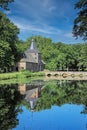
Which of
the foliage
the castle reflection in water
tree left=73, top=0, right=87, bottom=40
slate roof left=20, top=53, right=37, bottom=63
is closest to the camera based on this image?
tree left=73, top=0, right=87, bottom=40

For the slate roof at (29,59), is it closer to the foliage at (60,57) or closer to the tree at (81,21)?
the foliage at (60,57)

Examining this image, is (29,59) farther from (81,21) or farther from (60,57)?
(81,21)

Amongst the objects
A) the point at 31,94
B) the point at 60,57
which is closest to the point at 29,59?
the point at 60,57

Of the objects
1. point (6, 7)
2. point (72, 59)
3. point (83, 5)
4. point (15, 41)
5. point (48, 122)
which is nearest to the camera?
point (48, 122)

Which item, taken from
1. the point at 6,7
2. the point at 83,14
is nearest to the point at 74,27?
the point at 83,14

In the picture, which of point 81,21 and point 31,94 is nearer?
point 81,21

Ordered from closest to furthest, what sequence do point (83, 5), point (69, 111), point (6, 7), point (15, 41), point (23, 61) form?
1. point (83, 5)
2. point (69, 111)
3. point (6, 7)
4. point (15, 41)
5. point (23, 61)

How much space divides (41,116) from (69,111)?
3.14m

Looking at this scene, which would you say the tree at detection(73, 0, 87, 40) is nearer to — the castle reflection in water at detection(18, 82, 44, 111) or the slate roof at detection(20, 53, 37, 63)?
the castle reflection in water at detection(18, 82, 44, 111)

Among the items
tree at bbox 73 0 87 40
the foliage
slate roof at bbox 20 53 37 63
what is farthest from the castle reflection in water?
the foliage

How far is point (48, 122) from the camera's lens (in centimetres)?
1656

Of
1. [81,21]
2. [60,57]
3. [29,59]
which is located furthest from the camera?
[29,59]

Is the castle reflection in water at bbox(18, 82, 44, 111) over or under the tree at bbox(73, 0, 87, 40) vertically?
under

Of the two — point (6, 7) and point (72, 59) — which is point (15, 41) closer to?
point (72, 59)
